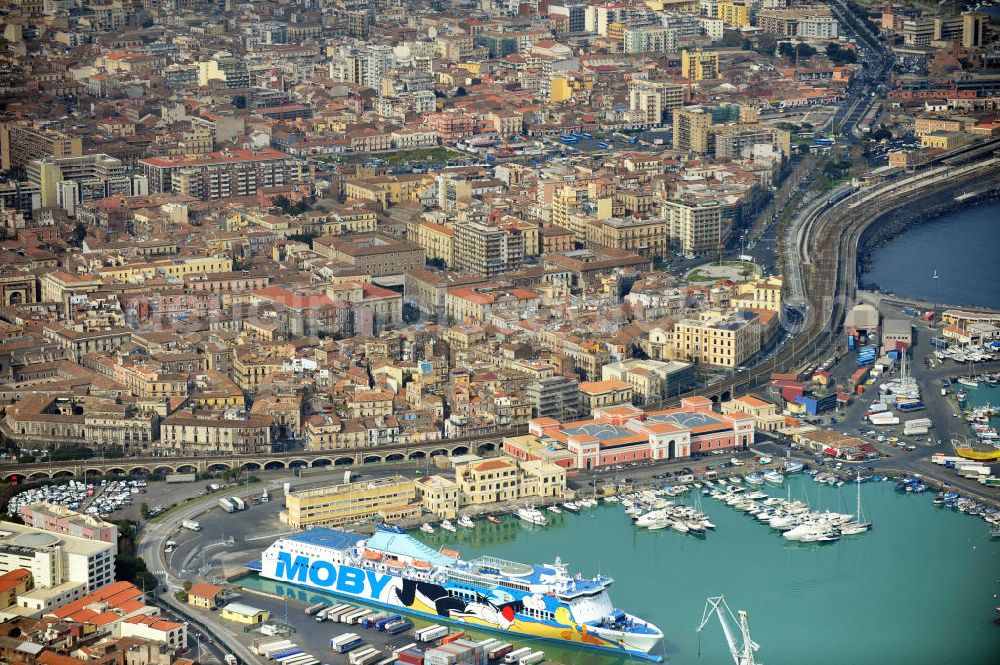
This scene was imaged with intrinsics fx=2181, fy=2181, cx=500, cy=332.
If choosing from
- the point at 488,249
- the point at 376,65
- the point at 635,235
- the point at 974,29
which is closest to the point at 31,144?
the point at 376,65

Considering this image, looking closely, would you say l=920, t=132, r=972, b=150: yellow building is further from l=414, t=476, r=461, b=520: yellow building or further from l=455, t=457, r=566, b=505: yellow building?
l=414, t=476, r=461, b=520: yellow building

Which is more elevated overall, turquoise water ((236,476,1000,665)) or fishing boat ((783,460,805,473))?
fishing boat ((783,460,805,473))

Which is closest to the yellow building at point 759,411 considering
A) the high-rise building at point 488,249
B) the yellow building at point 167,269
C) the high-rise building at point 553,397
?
the high-rise building at point 553,397

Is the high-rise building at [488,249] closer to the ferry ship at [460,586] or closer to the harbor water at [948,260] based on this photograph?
the harbor water at [948,260]

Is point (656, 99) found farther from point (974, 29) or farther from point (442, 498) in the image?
point (442, 498)

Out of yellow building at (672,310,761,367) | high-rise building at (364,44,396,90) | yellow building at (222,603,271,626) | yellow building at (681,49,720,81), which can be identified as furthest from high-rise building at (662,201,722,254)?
yellow building at (222,603,271,626)

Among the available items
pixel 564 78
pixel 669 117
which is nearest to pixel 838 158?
pixel 669 117
